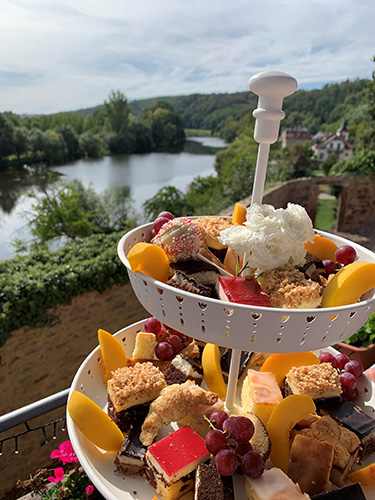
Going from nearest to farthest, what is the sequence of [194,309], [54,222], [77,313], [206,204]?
[194,309], [77,313], [54,222], [206,204]

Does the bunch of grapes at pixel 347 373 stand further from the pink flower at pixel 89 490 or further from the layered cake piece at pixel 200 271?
the pink flower at pixel 89 490

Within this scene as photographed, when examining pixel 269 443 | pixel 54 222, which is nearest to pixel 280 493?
pixel 269 443

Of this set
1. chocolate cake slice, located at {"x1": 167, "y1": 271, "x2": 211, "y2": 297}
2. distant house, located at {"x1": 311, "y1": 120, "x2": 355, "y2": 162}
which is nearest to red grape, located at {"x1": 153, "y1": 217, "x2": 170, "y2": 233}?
chocolate cake slice, located at {"x1": 167, "y1": 271, "x2": 211, "y2": 297}

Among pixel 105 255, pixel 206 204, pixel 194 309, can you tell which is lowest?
pixel 206 204

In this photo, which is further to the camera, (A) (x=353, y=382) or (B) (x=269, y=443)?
(A) (x=353, y=382)

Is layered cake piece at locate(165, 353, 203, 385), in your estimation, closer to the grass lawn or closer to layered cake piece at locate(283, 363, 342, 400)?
layered cake piece at locate(283, 363, 342, 400)

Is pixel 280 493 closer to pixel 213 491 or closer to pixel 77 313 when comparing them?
pixel 213 491
